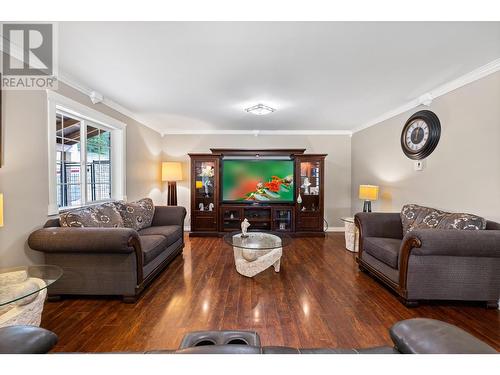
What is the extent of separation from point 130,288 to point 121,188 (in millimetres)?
1908

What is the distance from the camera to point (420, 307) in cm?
206

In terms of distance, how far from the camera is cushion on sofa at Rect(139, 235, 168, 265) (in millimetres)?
2328

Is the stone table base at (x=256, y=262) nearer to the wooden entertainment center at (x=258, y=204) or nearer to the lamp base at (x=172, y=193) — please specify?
the wooden entertainment center at (x=258, y=204)

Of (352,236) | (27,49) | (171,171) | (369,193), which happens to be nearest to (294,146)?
(369,193)

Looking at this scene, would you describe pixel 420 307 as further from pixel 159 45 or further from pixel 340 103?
pixel 159 45

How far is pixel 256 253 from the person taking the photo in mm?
2729

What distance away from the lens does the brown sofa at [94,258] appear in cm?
198

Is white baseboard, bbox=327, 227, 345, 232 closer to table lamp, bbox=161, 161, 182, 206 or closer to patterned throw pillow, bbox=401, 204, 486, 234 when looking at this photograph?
patterned throw pillow, bbox=401, 204, 486, 234

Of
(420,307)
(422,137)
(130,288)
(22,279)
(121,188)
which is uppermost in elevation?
(422,137)

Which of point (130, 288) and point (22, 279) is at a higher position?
point (22, 279)

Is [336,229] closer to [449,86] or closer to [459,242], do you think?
[459,242]

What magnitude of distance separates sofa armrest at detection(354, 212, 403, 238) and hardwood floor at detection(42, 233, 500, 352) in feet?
1.87

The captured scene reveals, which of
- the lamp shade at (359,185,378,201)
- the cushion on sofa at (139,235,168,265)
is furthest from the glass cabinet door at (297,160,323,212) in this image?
the cushion on sofa at (139,235,168,265)
